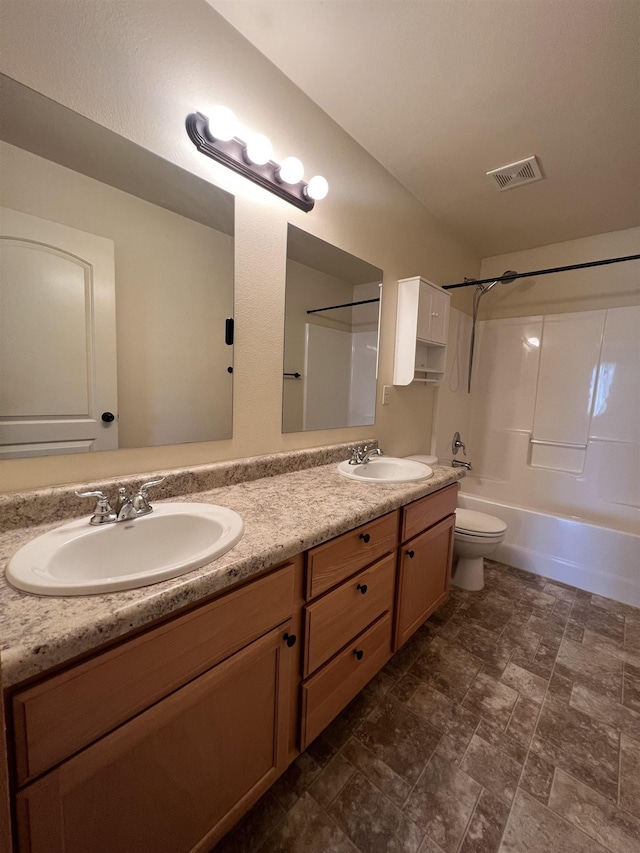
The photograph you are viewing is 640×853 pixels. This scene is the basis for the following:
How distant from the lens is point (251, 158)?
1145mm

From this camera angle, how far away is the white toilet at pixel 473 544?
1.96m

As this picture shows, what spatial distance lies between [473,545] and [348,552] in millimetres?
1327

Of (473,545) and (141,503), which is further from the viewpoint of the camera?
(473,545)

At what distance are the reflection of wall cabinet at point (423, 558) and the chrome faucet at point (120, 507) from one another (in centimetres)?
88

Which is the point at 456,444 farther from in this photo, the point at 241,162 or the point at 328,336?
the point at 241,162

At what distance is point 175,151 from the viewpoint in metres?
1.01

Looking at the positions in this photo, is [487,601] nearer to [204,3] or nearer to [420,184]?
[420,184]

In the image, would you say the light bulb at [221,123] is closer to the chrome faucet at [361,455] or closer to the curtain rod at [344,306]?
the curtain rod at [344,306]

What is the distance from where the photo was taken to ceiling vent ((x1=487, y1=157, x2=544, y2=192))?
5.58 ft

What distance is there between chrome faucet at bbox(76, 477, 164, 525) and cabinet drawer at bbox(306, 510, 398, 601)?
0.46 metres

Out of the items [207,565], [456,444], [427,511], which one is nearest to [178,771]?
[207,565]

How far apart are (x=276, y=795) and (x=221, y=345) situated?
1.41m

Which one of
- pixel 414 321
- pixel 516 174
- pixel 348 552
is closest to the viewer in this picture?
pixel 348 552

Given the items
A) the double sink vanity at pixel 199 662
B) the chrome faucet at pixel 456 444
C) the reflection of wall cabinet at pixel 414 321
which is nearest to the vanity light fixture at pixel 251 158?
the reflection of wall cabinet at pixel 414 321
